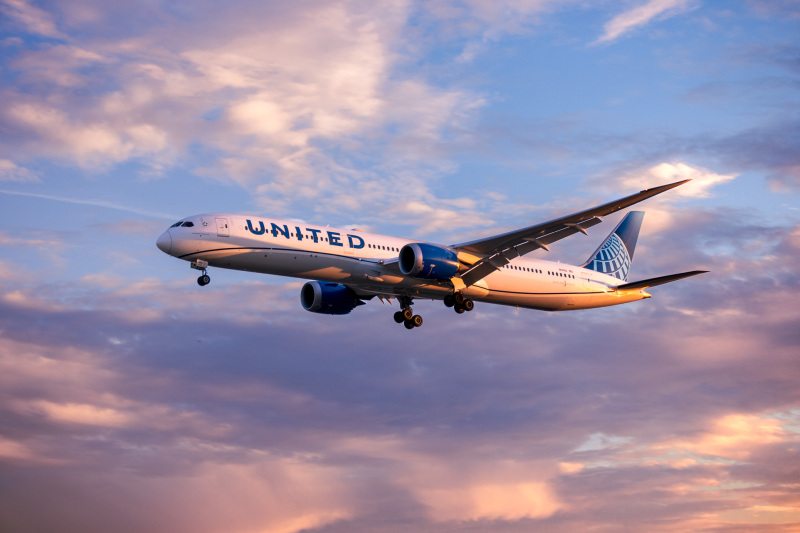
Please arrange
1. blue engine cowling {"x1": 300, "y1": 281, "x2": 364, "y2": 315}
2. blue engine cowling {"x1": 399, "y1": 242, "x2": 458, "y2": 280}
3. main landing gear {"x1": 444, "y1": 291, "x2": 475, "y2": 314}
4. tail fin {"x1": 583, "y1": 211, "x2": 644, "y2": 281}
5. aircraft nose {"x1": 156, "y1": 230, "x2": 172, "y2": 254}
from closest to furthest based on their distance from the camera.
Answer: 1. aircraft nose {"x1": 156, "y1": 230, "x2": 172, "y2": 254}
2. blue engine cowling {"x1": 399, "y1": 242, "x2": 458, "y2": 280}
3. main landing gear {"x1": 444, "y1": 291, "x2": 475, "y2": 314}
4. blue engine cowling {"x1": 300, "y1": 281, "x2": 364, "y2": 315}
5. tail fin {"x1": 583, "y1": 211, "x2": 644, "y2": 281}

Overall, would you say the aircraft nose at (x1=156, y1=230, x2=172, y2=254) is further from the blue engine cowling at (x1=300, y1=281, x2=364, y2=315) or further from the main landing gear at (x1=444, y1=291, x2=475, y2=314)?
the main landing gear at (x1=444, y1=291, x2=475, y2=314)

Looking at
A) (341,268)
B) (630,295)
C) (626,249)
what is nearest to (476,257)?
(341,268)

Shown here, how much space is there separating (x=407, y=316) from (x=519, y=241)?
9.34 m

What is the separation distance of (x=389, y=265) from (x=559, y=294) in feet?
46.0

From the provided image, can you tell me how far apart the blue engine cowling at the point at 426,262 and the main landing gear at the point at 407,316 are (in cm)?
588

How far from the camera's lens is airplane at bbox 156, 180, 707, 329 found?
4644 centimetres

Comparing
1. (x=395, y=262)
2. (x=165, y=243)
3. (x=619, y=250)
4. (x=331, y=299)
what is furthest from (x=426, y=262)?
(x=619, y=250)

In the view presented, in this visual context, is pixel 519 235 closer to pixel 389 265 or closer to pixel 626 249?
pixel 389 265

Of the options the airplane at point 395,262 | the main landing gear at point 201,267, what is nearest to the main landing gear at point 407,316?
the airplane at point 395,262

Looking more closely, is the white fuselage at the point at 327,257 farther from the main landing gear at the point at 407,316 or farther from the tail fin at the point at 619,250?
the tail fin at the point at 619,250

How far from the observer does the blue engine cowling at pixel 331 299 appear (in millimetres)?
56969

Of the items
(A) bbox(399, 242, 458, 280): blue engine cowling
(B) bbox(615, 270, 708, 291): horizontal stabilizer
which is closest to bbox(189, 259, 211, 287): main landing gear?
(A) bbox(399, 242, 458, 280): blue engine cowling

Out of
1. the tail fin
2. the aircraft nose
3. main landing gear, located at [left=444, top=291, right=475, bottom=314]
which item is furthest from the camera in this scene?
the tail fin

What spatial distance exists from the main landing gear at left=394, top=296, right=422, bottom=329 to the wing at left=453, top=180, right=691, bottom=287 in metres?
4.39
